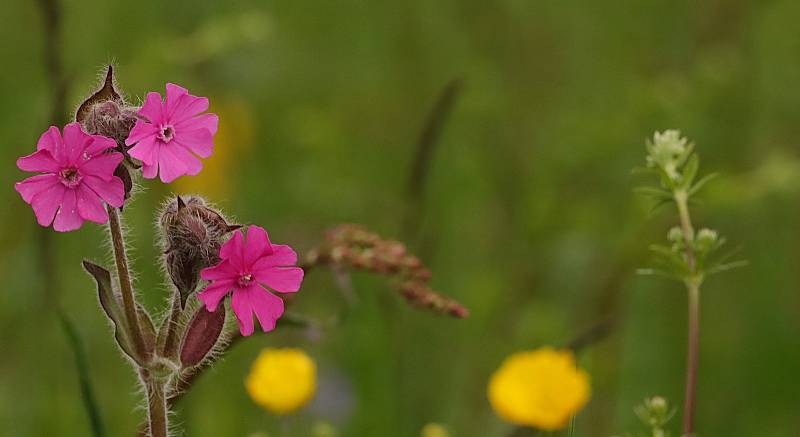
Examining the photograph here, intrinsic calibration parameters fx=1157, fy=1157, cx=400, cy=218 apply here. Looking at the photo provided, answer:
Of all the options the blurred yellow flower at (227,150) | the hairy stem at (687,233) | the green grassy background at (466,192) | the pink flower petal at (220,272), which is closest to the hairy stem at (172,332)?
the pink flower petal at (220,272)

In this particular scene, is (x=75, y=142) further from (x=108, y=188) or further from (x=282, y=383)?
(x=282, y=383)

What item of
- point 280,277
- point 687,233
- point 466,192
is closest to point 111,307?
point 280,277

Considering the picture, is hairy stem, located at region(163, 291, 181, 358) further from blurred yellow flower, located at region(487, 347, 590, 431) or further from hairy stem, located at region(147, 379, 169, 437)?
blurred yellow flower, located at region(487, 347, 590, 431)

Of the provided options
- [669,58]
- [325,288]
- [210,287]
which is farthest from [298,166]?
[210,287]

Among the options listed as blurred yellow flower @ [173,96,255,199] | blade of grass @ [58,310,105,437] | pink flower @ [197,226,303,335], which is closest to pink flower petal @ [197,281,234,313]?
pink flower @ [197,226,303,335]

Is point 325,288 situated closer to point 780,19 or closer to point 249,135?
point 249,135

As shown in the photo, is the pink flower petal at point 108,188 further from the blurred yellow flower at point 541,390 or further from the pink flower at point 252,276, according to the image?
the blurred yellow flower at point 541,390
